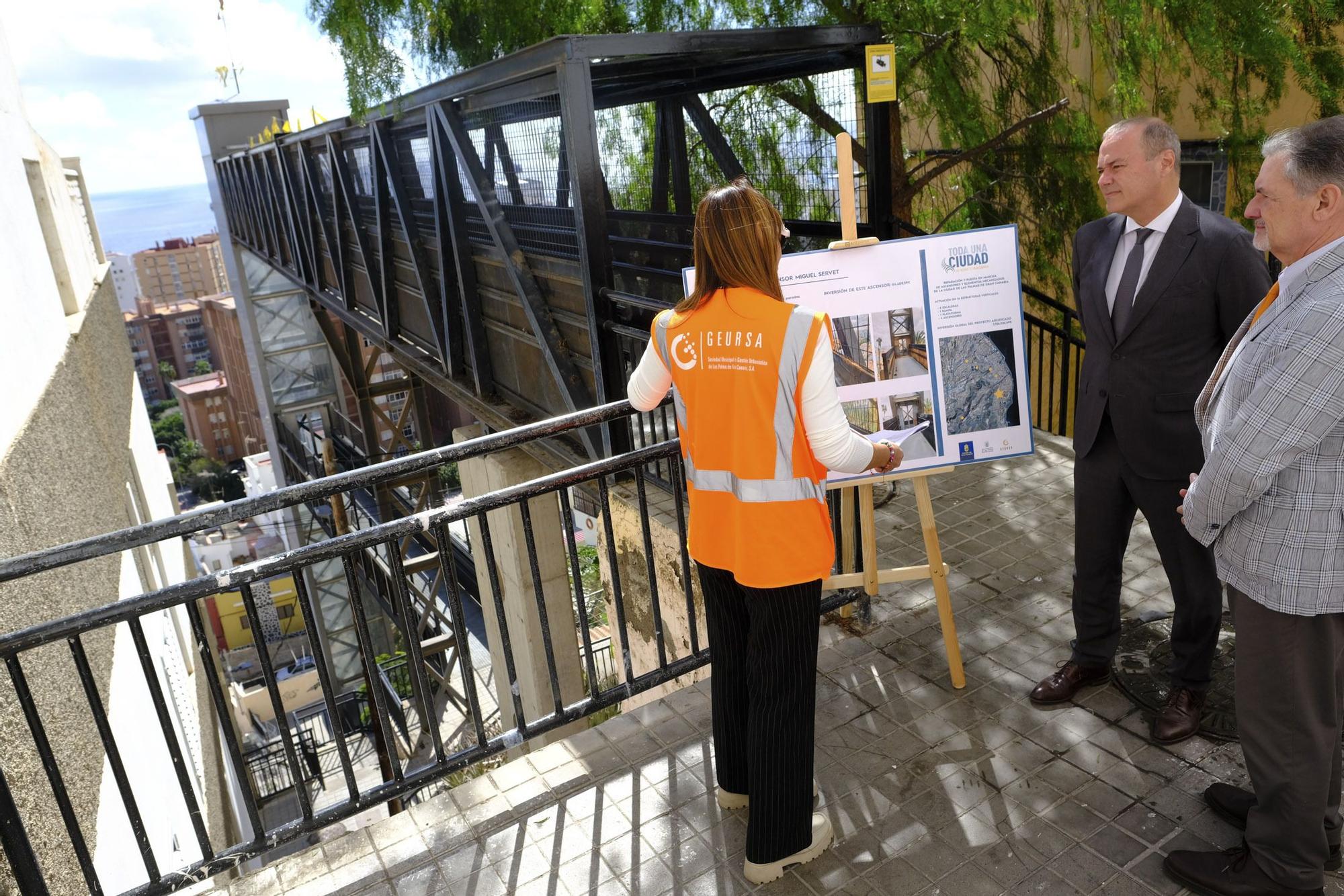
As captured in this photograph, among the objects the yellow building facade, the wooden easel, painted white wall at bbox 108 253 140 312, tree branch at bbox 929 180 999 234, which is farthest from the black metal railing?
painted white wall at bbox 108 253 140 312

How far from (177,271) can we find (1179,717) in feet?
501

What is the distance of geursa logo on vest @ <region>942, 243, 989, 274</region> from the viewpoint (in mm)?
3367

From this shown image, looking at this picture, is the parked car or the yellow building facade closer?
the parked car

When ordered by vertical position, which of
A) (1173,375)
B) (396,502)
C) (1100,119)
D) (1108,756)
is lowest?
Result: (396,502)

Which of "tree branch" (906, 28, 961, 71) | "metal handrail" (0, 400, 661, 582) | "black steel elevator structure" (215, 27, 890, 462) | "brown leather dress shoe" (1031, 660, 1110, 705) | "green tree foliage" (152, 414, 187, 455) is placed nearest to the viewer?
"metal handrail" (0, 400, 661, 582)

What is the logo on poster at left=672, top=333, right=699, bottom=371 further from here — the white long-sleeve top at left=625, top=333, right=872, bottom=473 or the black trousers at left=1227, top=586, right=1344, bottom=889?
the black trousers at left=1227, top=586, right=1344, bottom=889

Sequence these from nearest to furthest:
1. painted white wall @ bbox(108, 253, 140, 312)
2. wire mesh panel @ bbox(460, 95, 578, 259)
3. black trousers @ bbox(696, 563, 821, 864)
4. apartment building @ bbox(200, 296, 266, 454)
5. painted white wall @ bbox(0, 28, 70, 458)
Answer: black trousers @ bbox(696, 563, 821, 864) < painted white wall @ bbox(0, 28, 70, 458) < wire mesh panel @ bbox(460, 95, 578, 259) < apartment building @ bbox(200, 296, 266, 454) < painted white wall @ bbox(108, 253, 140, 312)

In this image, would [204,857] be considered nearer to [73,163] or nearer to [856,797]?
[856,797]

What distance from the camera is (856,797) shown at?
3066 mm

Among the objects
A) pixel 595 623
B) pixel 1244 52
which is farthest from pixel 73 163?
pixel 1244 52

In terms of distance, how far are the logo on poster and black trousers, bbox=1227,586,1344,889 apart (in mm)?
1646

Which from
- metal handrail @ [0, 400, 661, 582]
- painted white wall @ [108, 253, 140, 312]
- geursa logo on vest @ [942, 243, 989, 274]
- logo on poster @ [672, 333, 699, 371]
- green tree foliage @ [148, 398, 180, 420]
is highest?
geursa logo on vest @ [942, 243, 989, 274]

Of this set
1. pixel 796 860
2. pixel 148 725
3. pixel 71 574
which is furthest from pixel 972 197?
pixel 148 725

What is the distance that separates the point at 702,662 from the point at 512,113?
418 cm
